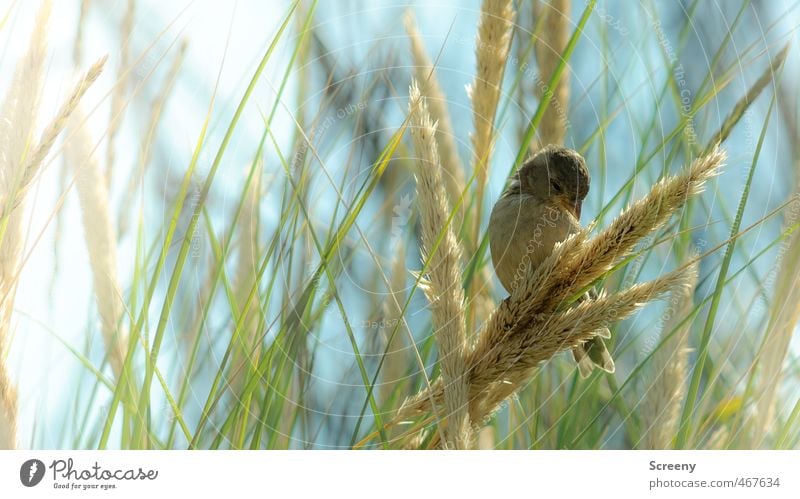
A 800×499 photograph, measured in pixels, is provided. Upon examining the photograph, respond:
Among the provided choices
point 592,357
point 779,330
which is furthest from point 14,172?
point 779,330

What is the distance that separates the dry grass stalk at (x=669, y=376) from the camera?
3.97 ft

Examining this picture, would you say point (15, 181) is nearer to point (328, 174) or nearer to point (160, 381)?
point (160, 381)

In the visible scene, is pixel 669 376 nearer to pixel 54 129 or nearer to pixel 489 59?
pixel 489 59

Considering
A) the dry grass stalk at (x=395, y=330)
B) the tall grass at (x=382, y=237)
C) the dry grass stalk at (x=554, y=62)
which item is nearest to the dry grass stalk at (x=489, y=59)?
the tall grass at (x=382, y=237)

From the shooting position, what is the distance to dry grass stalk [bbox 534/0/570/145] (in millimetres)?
1260

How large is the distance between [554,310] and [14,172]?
792mm

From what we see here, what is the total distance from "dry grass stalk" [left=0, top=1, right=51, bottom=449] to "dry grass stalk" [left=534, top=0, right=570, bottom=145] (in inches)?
31.3

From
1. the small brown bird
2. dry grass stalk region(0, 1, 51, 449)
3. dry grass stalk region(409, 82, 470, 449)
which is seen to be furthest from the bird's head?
dry grass stalk region(0, 1, 51, 449)

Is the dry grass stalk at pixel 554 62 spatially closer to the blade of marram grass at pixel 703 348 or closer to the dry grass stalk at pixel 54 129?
the blade of marram grass at pixel 703 348

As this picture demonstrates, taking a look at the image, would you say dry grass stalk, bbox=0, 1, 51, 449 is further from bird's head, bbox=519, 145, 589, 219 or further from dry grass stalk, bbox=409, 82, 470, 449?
bird's head, bbox=519, 145, 589, 219

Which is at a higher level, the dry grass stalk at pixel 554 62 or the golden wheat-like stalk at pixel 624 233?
the dry grass stalk at pixel 554 62

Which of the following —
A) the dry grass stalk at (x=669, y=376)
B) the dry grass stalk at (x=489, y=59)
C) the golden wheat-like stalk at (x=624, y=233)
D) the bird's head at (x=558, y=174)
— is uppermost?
the dry grass stalk at (x=489, y=59)
